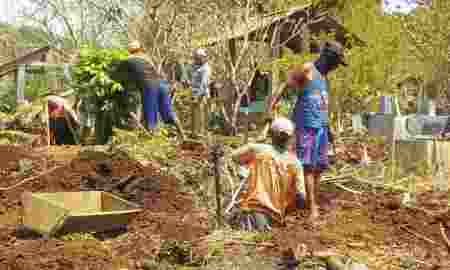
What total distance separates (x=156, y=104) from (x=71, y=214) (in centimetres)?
441

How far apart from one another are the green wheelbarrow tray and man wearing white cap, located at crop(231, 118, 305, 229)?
101 cm

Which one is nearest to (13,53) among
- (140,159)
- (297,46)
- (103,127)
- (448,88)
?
(297,46)

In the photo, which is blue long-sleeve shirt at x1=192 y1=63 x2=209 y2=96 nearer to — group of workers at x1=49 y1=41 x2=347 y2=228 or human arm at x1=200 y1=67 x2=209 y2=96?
human arm at x1=200 y1=67 x2=209 y2=96

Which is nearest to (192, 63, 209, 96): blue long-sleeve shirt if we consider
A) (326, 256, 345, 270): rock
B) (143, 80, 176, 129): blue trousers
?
(143, 80, 176, 129): blue trousers

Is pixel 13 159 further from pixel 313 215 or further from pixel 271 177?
pixel 271 177

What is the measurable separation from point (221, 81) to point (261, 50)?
3.51 feet

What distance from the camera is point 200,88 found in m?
12.0

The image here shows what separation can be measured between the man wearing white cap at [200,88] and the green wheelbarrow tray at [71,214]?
4.91 meters

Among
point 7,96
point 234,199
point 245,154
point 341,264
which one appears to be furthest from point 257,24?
point 7,96

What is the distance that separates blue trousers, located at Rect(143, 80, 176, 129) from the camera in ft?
32.0

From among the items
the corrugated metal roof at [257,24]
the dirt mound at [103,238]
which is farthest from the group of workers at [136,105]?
the dirt mound at [103,238]

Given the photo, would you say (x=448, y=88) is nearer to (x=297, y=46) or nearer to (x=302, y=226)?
(x=297, y=46)

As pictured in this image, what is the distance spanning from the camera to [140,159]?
8.70 m

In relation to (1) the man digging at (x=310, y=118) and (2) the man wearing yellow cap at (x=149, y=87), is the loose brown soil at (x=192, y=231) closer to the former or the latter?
(1) the man digging at (x=310, y=118)
